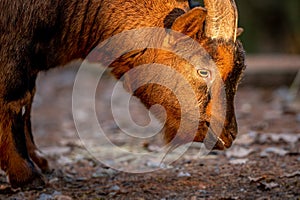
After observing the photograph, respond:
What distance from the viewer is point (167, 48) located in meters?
5.16

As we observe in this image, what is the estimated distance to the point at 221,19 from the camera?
487 centimetres

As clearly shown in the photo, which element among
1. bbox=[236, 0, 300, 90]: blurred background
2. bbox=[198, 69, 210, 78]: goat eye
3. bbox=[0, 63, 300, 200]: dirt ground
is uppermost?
bbox=[198, 69, 210, 78]: goat eye

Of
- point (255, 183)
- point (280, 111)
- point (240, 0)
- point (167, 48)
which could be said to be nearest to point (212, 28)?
point (167, 48)

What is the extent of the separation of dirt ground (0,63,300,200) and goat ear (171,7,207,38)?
125 cm

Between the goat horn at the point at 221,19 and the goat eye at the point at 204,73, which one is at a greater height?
the goat horn at the point at 221,19

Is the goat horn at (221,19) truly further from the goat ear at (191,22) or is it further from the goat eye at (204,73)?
the goat eye at (204,73)

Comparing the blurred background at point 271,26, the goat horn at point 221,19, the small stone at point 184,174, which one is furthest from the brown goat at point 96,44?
the blurred background at point 271,26

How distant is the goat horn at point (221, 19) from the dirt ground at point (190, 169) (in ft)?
3.93

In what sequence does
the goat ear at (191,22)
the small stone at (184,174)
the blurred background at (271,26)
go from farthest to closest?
1. the blurred background at (271,26)
2. the small stone at (184,174)
3. the goat ear at (191,22)

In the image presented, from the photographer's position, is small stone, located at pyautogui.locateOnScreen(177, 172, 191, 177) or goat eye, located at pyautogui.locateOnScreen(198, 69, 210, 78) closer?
goat eye, located at pyautogui.locateOnScreen(198, 69, 210, 78)

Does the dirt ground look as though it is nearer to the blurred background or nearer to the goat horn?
the goat horn

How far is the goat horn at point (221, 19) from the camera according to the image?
15.9ft

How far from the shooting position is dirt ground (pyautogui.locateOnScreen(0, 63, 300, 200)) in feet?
16.6

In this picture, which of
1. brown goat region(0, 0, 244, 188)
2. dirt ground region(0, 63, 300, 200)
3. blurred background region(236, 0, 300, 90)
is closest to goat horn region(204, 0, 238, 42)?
brown goat region(0, 0, 244, 188)
